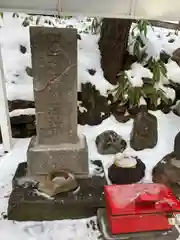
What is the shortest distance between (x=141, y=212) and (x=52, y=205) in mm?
438

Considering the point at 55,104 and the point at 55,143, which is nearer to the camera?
the point at 55,104

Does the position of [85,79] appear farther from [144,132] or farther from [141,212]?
[141,212]

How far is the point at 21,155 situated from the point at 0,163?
0.14 metres

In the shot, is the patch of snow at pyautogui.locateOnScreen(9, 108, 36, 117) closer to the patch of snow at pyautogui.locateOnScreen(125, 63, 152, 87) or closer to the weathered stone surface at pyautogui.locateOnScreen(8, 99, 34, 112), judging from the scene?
the weathered stone surface at pyautogui.locateOnScreen(8, 99, 34, 112)

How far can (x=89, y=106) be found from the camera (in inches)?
99.4

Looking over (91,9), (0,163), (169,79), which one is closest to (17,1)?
(91,9)

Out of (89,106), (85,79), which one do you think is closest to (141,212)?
(89,106)

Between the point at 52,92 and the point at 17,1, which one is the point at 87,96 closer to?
the point at 52,92

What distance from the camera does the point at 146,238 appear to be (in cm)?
154

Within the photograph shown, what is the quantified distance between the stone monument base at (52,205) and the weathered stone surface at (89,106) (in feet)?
2.83

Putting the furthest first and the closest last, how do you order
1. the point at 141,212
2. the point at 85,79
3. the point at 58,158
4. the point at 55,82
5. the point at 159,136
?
the point at 85,79 < the point at 159,136 < the point at 58,158 < the point at 55,82 < the point at 141,212

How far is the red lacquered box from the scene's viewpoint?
4.98 ft

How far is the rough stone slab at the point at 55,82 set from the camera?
1563 millimetres

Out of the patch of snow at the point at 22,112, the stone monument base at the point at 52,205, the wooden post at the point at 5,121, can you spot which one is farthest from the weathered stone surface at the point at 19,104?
the stone monument base at the point at 52,205
